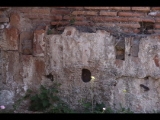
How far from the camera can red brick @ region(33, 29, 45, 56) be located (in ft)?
15.3

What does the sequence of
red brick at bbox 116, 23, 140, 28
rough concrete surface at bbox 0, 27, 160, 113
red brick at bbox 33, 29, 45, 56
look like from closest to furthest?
rough concrete surface at bbox 0, 27, 160, 113
red brick at bbox 116, 23, 140, 28
red brick at bbox 33, 29, 45, 56

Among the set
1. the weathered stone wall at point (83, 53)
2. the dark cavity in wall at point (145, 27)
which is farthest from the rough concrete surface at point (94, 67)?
the dark cavity in wall at point (145, 27)

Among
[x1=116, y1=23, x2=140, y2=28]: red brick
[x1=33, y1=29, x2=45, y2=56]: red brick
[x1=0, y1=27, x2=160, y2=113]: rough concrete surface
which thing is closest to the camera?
[x1=0, y1=27, x2=160, y2=113]: rough concrete surface

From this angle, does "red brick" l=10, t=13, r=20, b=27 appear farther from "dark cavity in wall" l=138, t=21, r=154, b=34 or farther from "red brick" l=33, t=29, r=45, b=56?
"dark cavity in wall" l=138, t=21, r=154, b=34

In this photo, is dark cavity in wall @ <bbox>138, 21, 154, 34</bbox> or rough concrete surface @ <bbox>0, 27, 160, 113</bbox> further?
dark cavity in wall @ <bbox>138, 21, 154, 34</bbox>

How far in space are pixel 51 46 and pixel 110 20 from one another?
0.82m

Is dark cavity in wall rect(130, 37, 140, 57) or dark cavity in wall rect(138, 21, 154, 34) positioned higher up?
dark cavity in wall rect(138, 21, 154, 34)

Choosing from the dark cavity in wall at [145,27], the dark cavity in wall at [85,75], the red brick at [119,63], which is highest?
the dark cavity in wall at [145,27]

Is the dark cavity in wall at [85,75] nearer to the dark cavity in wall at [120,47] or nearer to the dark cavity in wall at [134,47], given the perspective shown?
the dark cavity in wall at [120,47]

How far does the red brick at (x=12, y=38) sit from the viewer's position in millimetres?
4719

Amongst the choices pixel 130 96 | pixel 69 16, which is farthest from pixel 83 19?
pixel 130 96

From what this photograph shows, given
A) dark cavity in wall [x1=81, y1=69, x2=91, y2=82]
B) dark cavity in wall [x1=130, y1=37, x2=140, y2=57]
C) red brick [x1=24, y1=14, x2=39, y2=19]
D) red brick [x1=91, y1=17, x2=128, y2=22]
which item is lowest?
dark cavity in wall [x1=81, y1=69, x2=91, y2=82]

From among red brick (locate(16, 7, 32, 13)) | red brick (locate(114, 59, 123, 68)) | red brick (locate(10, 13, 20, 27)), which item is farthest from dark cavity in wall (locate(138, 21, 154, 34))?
red brick (locate(10, 13, 20, 27))

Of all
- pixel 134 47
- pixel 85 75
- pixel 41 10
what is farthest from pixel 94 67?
pixel 41 10
